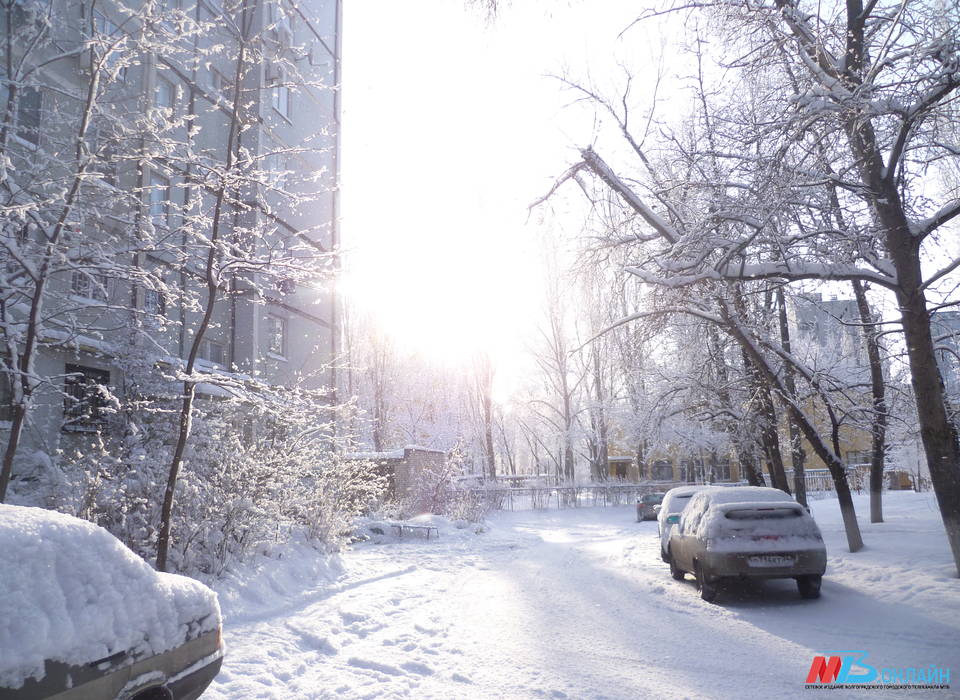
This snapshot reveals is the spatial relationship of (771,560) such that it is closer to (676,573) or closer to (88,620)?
(676,573)

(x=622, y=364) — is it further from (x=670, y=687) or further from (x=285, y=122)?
(x=285, y=122)

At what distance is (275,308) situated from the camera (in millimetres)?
24562

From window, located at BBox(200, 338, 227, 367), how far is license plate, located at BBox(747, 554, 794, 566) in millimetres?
16504

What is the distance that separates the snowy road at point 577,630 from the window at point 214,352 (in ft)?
32.8

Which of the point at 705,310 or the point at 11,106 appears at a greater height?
the point at 11,106

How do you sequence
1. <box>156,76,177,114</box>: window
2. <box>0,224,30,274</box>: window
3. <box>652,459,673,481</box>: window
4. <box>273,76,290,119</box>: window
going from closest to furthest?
1. <box>0,224,30,274</box>: window
2. <box>156,76,177,114</box>: window
3. <box>273,76,290,119</box>: window
4. <box>652,459,673,481</box>: window

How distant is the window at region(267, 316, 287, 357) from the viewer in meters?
24.4

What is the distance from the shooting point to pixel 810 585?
917 cm

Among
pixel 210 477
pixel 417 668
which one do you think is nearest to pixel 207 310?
pixel 210 477

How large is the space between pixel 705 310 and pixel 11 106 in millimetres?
11688

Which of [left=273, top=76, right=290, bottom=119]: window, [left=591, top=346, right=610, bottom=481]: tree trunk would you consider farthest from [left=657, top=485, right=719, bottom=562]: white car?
[left=591, top=346, right=610, bottom=481]: tree trunk

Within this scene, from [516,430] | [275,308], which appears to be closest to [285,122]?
[275,308]

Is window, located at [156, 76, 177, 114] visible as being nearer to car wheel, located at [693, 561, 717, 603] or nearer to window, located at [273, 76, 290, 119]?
window, located at [273, 76, 290, 119]

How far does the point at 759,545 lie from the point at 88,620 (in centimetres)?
844
